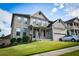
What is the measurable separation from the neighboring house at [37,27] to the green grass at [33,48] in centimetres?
16

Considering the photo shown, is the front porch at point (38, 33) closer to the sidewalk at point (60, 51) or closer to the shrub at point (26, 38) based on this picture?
the shrub at point (26, 38)

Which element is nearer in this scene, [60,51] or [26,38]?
[60,51]

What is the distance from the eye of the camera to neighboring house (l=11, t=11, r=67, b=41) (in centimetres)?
468

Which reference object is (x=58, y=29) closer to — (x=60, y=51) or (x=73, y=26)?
(x=73, y=26)

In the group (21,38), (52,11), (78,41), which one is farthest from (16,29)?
(78,41)

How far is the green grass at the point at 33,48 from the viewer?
4484 millimetres

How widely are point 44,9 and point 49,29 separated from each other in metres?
0.48

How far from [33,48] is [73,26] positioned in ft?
3.45

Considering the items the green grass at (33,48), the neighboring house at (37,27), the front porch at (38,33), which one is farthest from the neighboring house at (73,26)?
the front porch at (38,33)

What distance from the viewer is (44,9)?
4676mm

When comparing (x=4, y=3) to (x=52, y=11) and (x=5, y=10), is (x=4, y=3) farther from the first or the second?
(x=52, y=11)

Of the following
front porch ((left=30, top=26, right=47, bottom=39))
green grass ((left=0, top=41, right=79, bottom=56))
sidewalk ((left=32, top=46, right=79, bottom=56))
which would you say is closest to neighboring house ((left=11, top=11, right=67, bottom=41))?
front porch ((left=30, top=26, right=47, bottom=39))

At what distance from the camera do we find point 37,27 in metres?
4.78

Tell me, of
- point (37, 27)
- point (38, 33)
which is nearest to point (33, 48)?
point (38, 33)
